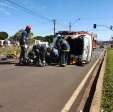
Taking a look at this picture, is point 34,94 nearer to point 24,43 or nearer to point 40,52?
point 40,52

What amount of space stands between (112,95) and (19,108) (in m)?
3.17

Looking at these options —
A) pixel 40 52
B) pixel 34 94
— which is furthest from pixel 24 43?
pixel 34 94

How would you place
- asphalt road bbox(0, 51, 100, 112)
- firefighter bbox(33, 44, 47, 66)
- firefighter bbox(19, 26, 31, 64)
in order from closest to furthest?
1. asphalt road bbox(0, 51, 100, 112)
2. firefighter bbox(33, 44, 47, 66)
3. firefighter bbox(19, 26, 31, 64)

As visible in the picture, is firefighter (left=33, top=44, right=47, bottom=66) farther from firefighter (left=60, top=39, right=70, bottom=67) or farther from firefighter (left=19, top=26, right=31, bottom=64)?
firefighter (left=60, top=39, right=70, bottom=67)

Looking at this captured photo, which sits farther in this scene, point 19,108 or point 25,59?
point 25,59

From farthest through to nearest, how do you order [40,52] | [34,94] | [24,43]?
[24,43] → [40,52] → [34,94]

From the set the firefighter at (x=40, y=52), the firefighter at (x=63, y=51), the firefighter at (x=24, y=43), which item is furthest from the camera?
the firefighter at (x=63, y=51)

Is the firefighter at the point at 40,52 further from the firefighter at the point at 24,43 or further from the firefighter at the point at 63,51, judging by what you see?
the firefighter at the point at 63,51

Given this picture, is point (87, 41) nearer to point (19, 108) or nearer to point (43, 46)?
point (43, 46)

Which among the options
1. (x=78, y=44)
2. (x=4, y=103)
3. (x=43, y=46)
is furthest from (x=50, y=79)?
(x=78, y=44)

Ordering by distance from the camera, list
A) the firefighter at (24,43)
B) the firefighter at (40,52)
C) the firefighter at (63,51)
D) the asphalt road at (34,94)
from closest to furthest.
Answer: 1. the asphalt road at (34,94)
2. the firefighter at (40,52)
3. the firefighter at (24,43)
4. the firefighter at (63,51)

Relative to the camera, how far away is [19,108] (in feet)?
29.6

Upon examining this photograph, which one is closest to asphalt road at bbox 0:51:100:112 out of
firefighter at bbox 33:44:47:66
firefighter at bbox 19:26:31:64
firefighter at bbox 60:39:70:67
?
firefighter at bbox 33:44:47:66

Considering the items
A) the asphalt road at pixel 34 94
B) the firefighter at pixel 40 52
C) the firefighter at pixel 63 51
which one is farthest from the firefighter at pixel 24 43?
the asphalt road at pixel 34 94
